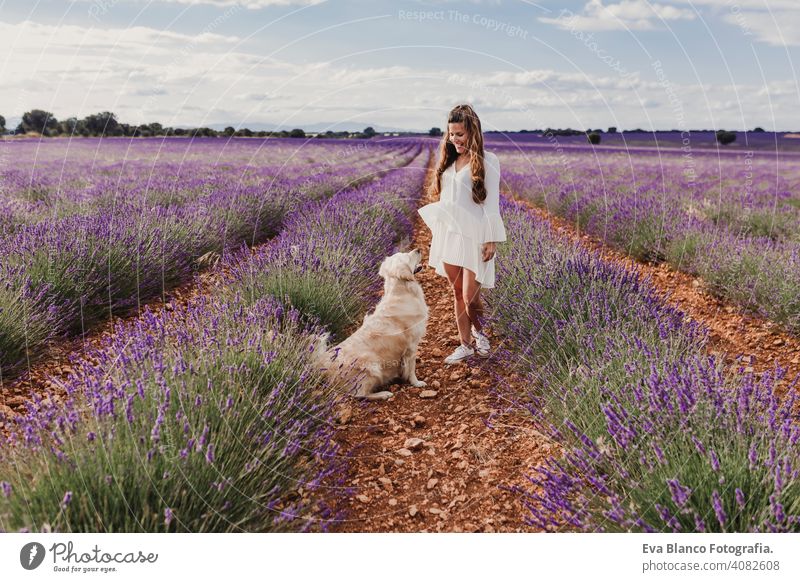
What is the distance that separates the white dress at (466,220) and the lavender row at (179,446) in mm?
1432

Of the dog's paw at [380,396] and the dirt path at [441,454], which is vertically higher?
the dog's paw at [380,396]

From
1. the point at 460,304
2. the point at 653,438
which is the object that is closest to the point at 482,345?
the point at 460,304

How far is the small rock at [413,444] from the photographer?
124 inches

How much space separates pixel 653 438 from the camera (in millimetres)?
2070

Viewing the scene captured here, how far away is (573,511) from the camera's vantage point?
213 cm

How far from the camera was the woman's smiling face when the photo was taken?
3551 mm

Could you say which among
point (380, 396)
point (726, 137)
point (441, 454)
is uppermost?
point (726, 137)

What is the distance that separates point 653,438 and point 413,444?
1.48 m

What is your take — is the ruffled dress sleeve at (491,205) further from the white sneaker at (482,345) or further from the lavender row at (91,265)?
the lavender row at (91,265)

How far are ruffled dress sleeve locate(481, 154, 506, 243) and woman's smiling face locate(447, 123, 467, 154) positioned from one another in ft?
0.62

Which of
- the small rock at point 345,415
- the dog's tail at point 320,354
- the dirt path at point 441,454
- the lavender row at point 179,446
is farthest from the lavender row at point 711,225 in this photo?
the lavender row at point 179,446

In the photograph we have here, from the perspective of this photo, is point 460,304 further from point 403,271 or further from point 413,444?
point 413,444

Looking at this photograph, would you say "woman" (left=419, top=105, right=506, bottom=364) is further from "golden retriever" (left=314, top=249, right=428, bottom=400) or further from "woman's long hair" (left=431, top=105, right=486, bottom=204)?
"golden retriever" (left=314, top=249, right=428, bottom=400)

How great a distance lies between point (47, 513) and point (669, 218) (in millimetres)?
9006
